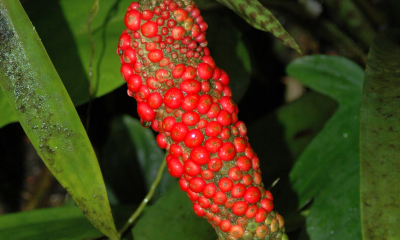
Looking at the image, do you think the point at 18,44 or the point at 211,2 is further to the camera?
the point at 211,2

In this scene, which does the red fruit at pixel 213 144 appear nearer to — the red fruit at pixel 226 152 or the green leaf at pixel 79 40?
the red fruit at pixel 226 152

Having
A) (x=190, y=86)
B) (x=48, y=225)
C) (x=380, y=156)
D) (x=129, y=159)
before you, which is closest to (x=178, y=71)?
(x=190, y=86)

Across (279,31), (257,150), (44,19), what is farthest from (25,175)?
(279,31)

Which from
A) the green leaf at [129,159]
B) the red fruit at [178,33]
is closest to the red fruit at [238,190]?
the red fruit at [178,33]

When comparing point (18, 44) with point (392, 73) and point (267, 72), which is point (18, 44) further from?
point (267, 72)

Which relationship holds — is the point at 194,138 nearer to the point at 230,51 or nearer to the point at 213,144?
the point at 213,144

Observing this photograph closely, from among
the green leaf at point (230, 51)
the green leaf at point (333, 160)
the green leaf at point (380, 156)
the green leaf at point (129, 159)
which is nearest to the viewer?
the green leaf at point (380, 156)

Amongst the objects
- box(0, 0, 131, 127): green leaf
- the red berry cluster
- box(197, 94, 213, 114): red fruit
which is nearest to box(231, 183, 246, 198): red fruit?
the red berry cluster
